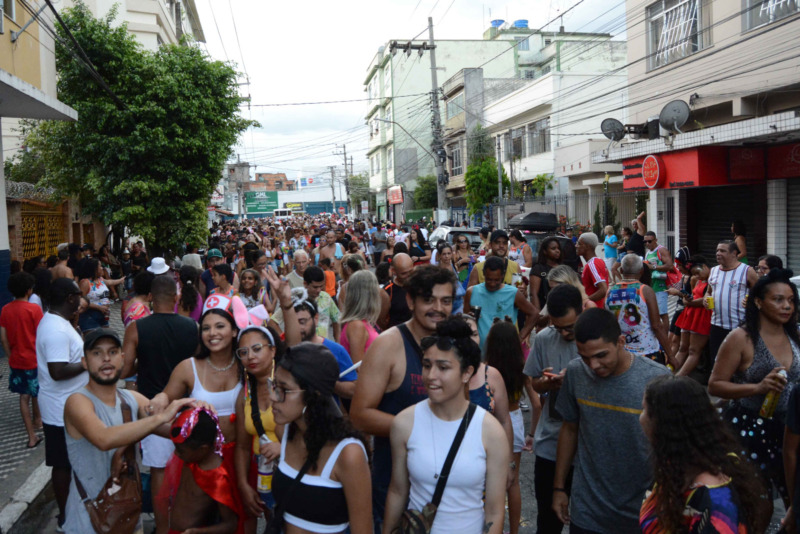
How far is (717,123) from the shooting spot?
18203 mm

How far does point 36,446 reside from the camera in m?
7.08

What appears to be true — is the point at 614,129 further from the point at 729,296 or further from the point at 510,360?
the point at 510,360

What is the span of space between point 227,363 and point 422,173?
58386mm

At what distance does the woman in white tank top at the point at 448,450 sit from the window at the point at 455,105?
40.8 metres

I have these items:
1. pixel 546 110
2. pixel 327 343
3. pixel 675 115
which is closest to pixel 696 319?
pixel 327 343

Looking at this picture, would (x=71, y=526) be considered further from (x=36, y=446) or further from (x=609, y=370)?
(x=36, y=446)

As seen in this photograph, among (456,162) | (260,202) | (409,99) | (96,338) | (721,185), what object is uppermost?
(409,99)

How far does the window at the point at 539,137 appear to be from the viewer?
3219 centimetres

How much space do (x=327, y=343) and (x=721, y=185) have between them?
1581 centimetres

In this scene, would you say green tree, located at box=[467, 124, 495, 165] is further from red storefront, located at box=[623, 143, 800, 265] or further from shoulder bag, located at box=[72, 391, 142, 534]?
shoulder bag, located at box=[72, 391, 142, 534]

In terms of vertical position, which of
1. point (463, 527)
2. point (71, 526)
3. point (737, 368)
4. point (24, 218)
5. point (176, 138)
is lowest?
point (71, 526)

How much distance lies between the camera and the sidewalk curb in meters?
5.18

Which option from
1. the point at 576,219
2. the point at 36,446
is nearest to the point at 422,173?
the point at 576,219

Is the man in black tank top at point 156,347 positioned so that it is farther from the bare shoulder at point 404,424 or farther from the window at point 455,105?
Answer: the window at point 455,105
